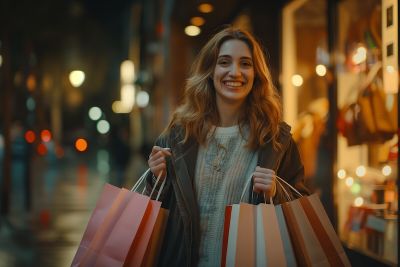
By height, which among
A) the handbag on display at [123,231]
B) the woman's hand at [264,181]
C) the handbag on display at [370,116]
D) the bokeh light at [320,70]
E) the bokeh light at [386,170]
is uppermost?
the bokeh light at [320,70]

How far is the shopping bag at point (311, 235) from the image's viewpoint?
2.96 m

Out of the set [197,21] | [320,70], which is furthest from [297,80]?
[197,21]

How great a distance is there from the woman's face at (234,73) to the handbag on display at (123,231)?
0.64 m

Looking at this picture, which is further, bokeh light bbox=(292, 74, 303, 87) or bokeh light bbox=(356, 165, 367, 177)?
bokeh light bbox=(292, 74, 303, 87)

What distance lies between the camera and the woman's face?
3445 mm

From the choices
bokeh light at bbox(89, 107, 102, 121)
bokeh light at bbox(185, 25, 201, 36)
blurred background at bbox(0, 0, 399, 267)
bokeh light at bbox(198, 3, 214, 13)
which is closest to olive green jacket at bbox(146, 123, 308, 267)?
blurred background at bbox(0, 0, 399, 267)

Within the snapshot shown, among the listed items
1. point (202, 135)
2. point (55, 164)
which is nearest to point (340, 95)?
point (202, 135)

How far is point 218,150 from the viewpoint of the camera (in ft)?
11.3

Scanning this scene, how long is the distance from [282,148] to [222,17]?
10.2m

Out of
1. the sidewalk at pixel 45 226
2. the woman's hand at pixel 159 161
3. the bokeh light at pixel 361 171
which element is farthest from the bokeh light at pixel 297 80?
the woman's hand at pixel 159 161

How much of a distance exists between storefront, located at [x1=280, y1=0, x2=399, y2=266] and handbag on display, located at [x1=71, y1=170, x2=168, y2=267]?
10.2 ft

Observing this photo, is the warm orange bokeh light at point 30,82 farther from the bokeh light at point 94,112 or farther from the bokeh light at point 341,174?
the bokeh light at point 94,112

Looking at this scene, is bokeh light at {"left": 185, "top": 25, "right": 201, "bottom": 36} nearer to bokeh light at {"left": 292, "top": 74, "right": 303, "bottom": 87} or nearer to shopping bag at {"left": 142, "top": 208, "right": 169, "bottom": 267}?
bokeh light at {"left": 292, "top": 74, "right": 303, "bottom": 87}

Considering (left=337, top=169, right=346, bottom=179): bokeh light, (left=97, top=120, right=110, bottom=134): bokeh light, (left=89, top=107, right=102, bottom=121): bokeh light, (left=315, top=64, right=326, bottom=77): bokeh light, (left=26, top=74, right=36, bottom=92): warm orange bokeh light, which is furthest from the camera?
(left=97, top=120, right=110, bottom=134): bokeh light
